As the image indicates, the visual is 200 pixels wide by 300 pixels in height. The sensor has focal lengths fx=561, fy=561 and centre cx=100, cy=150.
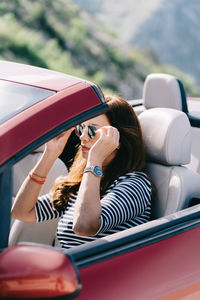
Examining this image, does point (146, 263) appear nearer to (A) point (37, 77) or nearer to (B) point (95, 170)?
(B) point (95, 170)

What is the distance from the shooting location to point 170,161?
2.71 metres

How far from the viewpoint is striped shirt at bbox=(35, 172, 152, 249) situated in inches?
91.8

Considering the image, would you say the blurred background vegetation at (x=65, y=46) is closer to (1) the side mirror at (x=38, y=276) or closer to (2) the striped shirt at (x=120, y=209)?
(2) the striped shirt at (x=120, y=209)

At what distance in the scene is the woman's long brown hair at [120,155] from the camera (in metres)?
2.61

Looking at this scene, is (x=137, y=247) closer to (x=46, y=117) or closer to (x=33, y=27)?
(x=46, y=117)

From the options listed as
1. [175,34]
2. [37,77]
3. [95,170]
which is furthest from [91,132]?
[175,34]

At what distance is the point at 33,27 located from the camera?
1634 cm

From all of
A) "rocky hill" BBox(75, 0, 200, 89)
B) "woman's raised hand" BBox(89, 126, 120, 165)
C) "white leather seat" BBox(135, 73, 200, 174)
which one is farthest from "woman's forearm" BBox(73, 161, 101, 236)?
"rocky hill" BBox(75, 0, 200, 89)

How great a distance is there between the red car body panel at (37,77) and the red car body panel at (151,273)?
59 centimetres

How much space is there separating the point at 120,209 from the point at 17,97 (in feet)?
2.54

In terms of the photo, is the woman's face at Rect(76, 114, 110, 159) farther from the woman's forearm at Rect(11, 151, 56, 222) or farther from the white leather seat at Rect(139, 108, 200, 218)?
the white leather seat at Rect(139, 108, 200, 218)

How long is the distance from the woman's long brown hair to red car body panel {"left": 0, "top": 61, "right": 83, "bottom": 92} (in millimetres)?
649

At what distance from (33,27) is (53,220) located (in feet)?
46.0

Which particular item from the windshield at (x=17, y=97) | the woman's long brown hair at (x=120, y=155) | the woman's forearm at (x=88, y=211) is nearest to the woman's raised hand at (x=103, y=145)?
the woman's forearm at (x=88, y=211)
